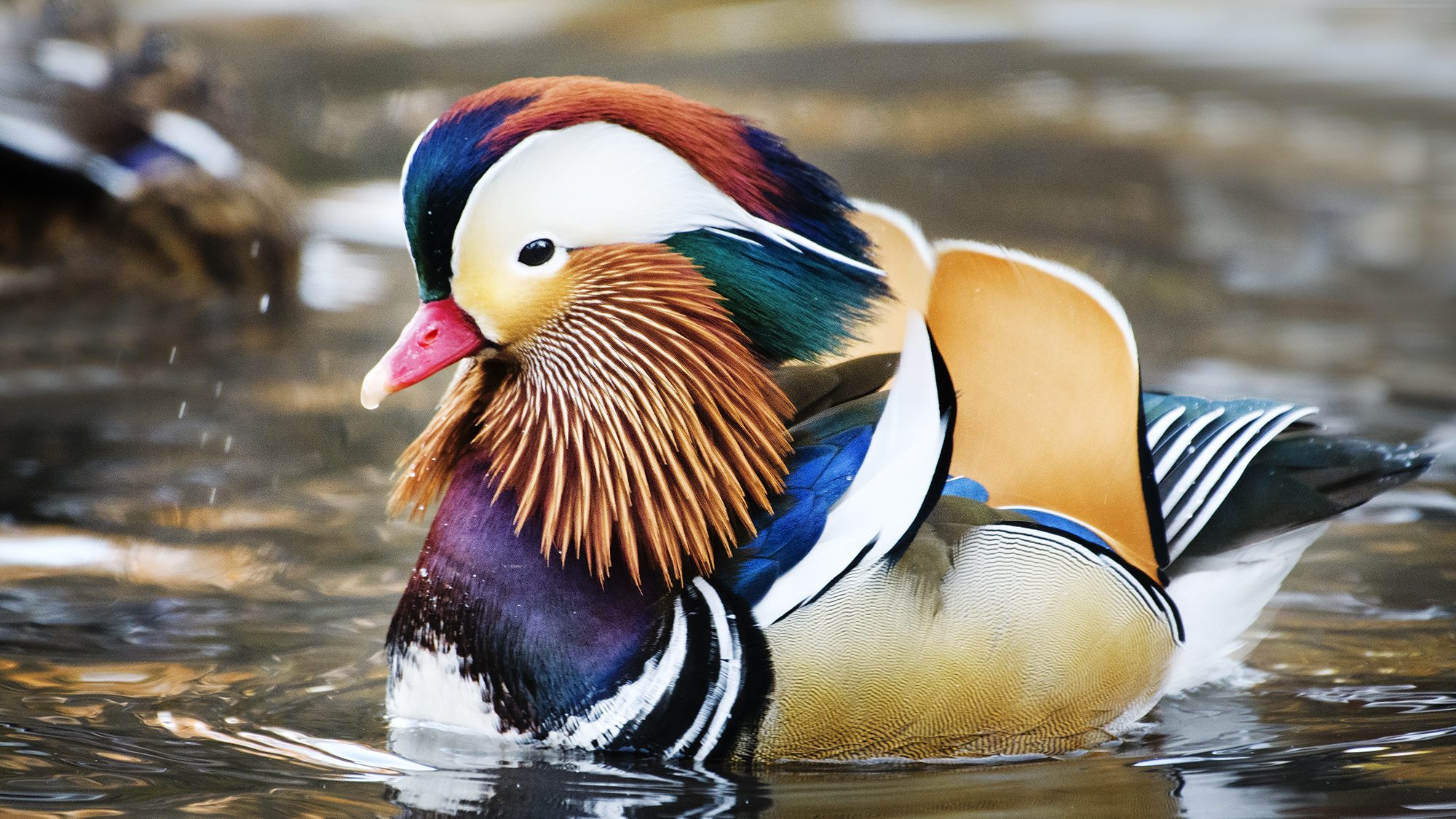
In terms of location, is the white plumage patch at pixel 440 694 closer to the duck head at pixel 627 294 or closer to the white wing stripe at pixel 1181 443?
the duck head at pixel 627 294

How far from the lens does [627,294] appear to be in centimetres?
237

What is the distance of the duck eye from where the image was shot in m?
2.31

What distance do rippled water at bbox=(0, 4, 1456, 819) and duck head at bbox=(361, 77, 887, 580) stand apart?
425mm

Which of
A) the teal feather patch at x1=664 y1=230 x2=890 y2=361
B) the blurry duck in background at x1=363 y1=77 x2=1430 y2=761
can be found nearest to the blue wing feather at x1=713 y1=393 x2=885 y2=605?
the blurry duck in background at x1=363 y1=77 x2=1430 y2=761

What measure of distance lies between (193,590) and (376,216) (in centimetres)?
466

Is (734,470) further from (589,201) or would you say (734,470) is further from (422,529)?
(422,529)

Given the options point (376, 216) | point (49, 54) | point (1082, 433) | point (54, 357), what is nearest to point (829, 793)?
point (1082, 433)

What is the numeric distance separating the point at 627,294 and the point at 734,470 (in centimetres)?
31

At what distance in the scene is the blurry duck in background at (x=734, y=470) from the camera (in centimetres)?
231

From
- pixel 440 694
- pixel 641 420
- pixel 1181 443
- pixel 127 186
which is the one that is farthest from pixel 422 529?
pixel 127 186

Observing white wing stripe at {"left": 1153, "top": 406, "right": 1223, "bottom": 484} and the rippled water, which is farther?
white wing stripe at {"left": 1153, "top": 406, "right": 1223, "bottom": 484}

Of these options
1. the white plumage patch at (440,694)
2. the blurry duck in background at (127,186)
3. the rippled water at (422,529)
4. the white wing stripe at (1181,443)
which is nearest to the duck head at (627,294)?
the white plumage patch at (440,694)

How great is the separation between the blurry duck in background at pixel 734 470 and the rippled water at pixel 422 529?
132 millimetres

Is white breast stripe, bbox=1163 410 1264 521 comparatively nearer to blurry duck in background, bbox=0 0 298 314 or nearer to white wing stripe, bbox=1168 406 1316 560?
white wing stripe, bbox=1168 406 1316 560
